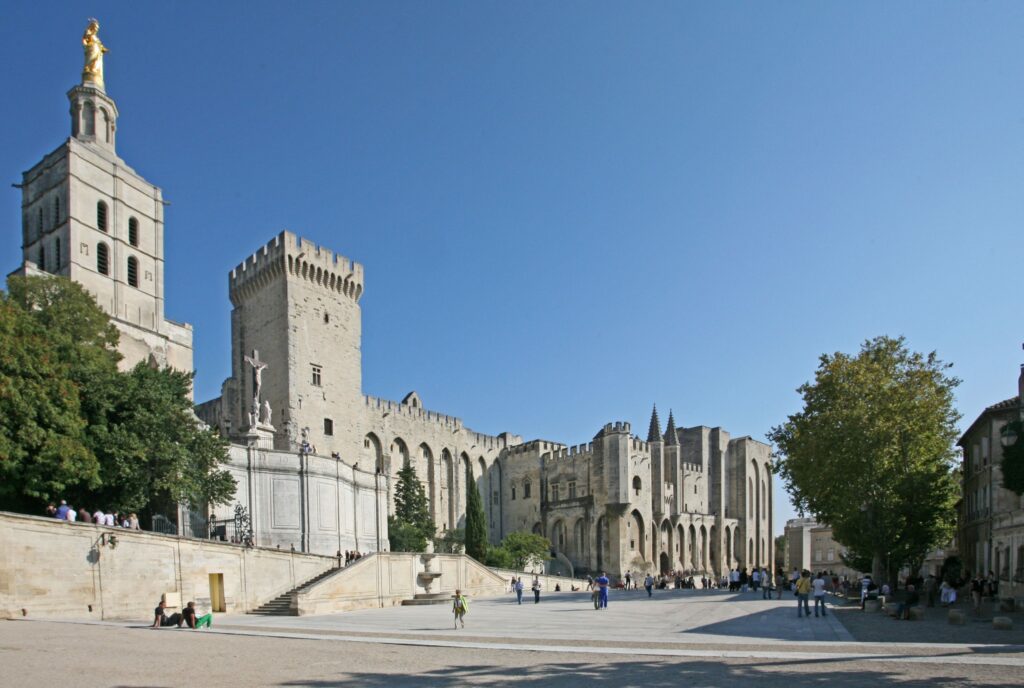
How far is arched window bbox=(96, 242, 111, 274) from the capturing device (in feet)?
139

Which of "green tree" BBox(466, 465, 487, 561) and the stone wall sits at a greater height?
the stone wall

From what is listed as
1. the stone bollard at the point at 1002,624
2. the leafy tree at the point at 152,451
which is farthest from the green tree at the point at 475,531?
the stone bollard at the point at 1002,624

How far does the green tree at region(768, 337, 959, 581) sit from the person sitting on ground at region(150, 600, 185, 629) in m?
23.8

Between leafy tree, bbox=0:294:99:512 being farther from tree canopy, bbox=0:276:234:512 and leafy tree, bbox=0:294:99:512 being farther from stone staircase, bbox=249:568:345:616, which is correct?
stone staircase, bbox=249:568:345:616

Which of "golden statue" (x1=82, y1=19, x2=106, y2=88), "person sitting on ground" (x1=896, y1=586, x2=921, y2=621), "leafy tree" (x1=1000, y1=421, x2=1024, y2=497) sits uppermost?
"golden statue" (x1=82, y1=19, x2=106, y2=88)

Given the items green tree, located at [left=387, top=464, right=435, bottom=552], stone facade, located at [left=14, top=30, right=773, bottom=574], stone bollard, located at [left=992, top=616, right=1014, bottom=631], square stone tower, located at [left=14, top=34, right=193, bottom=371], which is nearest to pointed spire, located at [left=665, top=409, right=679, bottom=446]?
stone facade, located at [left=14, top=30, right=773, bottom=574]

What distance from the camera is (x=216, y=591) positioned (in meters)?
23.6

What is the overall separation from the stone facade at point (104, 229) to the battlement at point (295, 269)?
13.9 feet

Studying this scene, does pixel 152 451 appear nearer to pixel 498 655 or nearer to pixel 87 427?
pixel 87 427

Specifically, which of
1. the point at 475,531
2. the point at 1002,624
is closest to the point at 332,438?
the point at 475,531

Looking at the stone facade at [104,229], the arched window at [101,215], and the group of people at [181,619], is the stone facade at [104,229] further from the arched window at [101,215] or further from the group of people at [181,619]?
the group of people at [181,619]

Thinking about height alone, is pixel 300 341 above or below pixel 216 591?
above

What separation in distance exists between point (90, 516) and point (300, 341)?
79.0 ft

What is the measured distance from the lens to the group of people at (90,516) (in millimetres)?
20234
